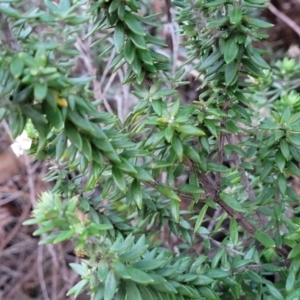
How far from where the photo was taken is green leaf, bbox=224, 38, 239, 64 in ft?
3.22

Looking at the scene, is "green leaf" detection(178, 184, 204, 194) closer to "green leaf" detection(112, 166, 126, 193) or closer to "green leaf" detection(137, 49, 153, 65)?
"green leaf" detection(112, 166, 126, 193)

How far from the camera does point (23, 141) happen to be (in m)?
1.00

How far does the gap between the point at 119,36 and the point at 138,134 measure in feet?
0.80

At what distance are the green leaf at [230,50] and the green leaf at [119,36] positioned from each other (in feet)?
0.77

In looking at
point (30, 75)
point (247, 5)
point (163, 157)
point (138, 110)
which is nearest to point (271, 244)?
point (163, 157)

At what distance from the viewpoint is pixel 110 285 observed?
2.78ft

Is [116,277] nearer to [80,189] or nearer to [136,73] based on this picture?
[80,189]

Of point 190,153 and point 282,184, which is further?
point 282,184

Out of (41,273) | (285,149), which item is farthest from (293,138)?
(41,273)

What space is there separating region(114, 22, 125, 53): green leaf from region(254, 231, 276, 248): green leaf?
1.91 ft

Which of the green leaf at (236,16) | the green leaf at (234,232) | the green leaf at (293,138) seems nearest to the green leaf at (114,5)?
the green leaf at (236,16)

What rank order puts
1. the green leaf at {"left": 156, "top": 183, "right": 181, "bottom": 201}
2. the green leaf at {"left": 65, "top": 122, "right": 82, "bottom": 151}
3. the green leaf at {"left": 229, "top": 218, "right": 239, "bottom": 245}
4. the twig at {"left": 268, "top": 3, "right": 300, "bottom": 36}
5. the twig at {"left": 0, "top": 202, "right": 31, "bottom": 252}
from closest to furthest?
the green leaf at {"left": 65, "top": 122, "right": 82, "bottom": 151}
the green leaf at {"left": 156, "top": 183, "right": 181, "bottom": 201}
the green leaf at {"left": 229, "top": 218, "right": 239, "bottom": 245}
the twig at {"left": 0, "top": 202, "right": 31, "bottom": 252}
the twig at {"left": 268, "top": 3, "right": 300, "bottom": 36}

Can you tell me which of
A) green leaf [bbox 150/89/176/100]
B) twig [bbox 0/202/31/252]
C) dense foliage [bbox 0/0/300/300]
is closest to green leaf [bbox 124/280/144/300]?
dense foliage [bbox 0/0/300/300]

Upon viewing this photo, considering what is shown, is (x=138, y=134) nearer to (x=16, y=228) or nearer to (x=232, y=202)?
(x=232, y=202)
